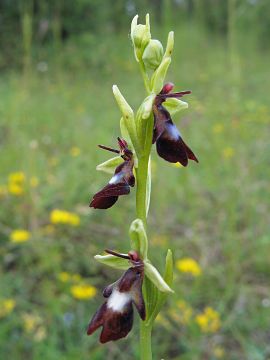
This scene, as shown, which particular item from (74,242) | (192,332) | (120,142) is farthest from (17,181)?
(120,142)

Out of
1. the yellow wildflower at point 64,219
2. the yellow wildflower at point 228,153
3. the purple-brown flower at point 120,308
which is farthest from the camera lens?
the yellow wildflower at point 228,153

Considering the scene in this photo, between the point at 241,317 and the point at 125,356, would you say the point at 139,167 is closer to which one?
the point at 125,356

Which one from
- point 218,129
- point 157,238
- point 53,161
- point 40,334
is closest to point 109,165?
point 40,334

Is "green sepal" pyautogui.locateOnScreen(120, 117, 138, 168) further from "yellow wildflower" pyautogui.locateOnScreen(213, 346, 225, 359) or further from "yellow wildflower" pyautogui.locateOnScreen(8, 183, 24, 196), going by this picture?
"yellow wildflower" pyautogui.locateOnScreen(8, 183, 24, 196)

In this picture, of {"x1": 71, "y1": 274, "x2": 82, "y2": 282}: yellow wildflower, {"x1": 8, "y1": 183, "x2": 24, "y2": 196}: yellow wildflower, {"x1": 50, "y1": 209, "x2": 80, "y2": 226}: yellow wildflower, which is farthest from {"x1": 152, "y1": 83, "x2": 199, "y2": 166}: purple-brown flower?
{"x1": 8, "y1": 183, "x2": 24, "y2": 196}: yellow wildflower

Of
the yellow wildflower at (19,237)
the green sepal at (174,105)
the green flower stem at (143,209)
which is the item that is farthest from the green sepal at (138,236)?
the yellow wildflower at (19,237)

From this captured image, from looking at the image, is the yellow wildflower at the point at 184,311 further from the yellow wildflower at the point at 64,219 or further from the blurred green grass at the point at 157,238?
the yellow wildflower at the point at 64,219
